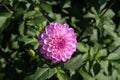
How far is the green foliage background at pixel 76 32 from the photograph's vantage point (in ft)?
8.78

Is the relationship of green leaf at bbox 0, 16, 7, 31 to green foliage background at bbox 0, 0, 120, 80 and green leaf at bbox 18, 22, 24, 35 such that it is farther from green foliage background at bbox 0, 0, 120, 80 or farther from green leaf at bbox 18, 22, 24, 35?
green leaf at bbox 18, 22, 24, 35

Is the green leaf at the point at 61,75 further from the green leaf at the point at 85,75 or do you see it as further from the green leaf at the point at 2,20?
the green leaf at the point at 2,20

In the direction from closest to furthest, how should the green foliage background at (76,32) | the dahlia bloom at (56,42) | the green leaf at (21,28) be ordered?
the dahlia bloom at (56,42)
the green foliage background at (76,32)
the green leaf at (21,28)

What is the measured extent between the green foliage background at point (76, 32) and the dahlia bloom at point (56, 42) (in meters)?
0.17

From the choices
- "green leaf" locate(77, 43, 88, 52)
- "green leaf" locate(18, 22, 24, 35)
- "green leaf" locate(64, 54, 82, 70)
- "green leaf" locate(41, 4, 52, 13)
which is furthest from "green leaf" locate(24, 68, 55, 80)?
"green leaf" locate(41, 4, 52, 13)

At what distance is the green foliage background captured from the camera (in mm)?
2676

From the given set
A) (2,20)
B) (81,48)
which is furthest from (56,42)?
(2,20)

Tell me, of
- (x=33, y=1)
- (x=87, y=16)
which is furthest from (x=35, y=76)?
(x=87, y=16)

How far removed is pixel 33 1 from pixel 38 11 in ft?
0.28

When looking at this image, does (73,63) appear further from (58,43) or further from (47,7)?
(47,7)

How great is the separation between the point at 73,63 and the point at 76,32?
515 millimetres

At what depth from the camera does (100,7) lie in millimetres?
3018

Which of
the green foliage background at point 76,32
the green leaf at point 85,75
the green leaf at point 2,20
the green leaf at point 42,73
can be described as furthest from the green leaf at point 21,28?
the green leaf at point 85,75

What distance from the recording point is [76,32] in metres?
3.09
